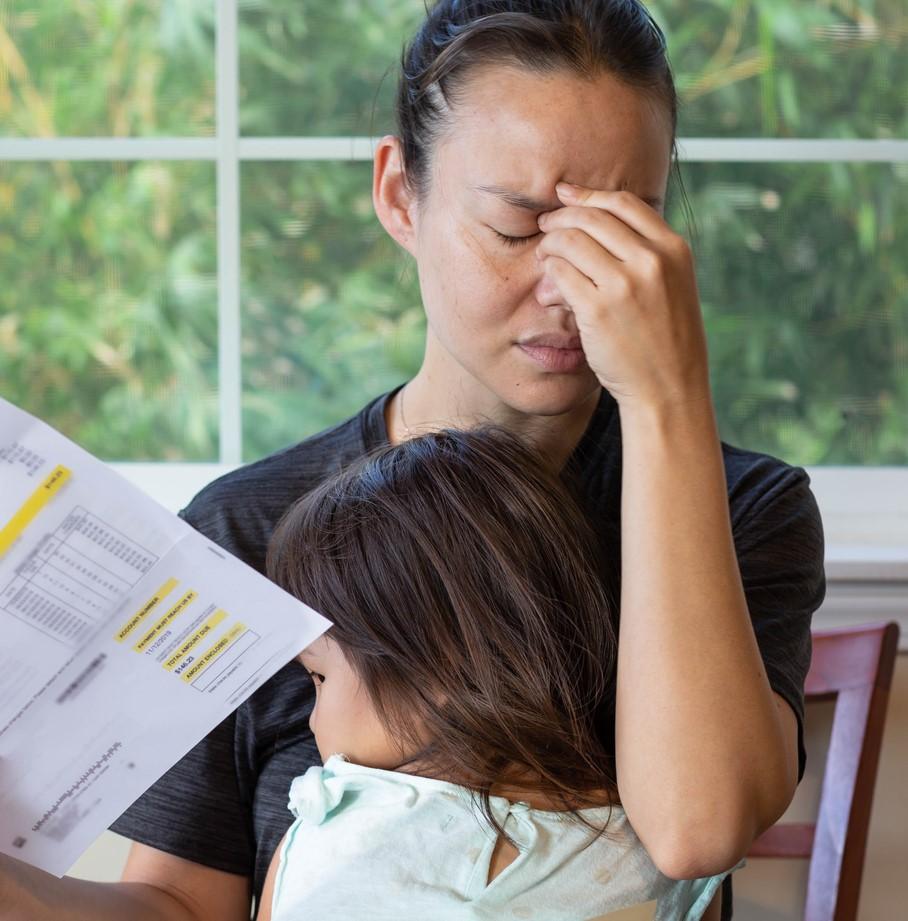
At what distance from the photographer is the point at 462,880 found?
950mm

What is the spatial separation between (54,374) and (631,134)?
A: 4.27 feet

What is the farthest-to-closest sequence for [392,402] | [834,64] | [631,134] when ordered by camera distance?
1. [834,64]
2. [392,402]
3. [631,134]

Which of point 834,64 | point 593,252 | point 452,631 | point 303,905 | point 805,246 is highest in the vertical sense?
point 834,64

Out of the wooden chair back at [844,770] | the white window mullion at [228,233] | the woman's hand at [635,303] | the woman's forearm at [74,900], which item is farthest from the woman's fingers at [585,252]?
the white window mullion at [228,233]

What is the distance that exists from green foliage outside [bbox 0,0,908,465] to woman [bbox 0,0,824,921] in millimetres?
761

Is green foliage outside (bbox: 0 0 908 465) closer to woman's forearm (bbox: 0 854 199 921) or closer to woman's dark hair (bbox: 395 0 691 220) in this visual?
woman's dark hair (bbox: 395 0 691 220)

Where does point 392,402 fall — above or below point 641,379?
below

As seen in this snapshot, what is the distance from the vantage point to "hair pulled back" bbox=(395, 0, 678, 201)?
109cm

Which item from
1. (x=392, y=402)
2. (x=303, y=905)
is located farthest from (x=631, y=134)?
(x=303, y=905)

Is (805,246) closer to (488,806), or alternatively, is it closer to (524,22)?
(524,22)

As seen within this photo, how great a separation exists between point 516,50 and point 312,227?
976 millimetres

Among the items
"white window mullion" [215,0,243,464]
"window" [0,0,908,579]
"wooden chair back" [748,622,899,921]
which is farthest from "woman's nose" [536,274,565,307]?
"white window mullion" [215,0,243,464]

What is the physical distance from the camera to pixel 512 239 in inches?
42.8

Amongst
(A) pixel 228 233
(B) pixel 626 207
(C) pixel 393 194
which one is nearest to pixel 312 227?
(A) pixel 228 233
